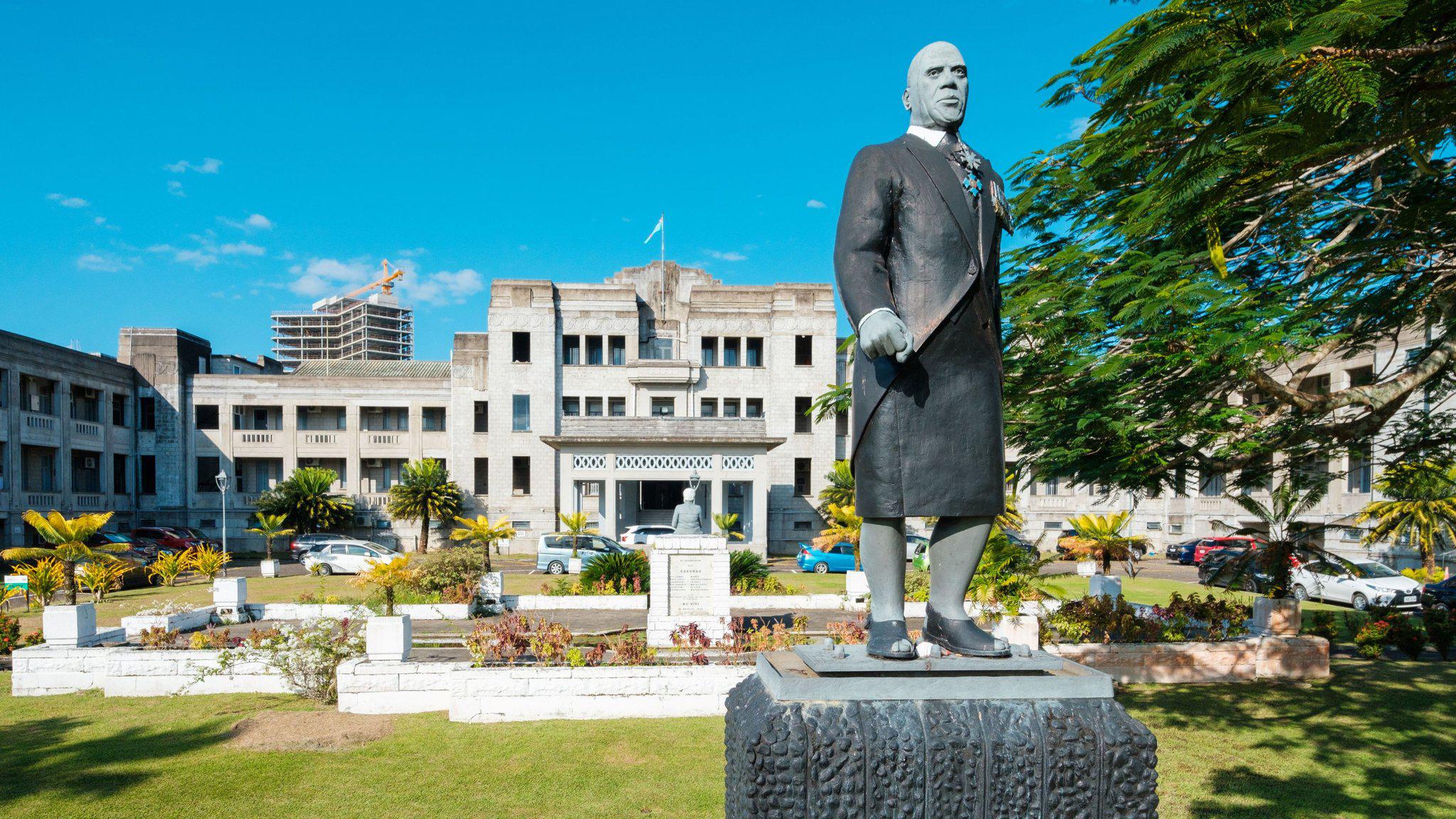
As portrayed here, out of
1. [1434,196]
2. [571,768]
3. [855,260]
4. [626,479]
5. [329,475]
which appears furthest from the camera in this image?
[329,475]

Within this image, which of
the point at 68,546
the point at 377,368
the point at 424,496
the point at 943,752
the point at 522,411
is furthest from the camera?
the point at 377,368

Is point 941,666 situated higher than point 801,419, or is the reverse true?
point 801,419

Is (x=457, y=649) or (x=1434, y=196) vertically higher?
(x=1434, y=196)

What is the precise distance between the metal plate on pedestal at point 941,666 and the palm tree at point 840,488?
30451 millimetres

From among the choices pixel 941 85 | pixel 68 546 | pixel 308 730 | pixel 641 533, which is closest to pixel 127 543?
pixel 68 546

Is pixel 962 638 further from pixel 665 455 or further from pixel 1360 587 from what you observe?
pixel 665 455

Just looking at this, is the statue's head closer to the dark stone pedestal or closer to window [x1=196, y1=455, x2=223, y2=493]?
the dark stone pedestal

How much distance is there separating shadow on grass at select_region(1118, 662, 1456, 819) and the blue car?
16.6 m

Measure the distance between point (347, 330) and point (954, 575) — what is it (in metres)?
115

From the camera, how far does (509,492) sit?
37.0m

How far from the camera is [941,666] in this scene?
3.10 metres

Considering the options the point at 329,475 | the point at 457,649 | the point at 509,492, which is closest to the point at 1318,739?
the point at 457,649

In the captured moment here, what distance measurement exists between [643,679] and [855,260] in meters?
8.09

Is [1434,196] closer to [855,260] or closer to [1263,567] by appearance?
[855,260]
